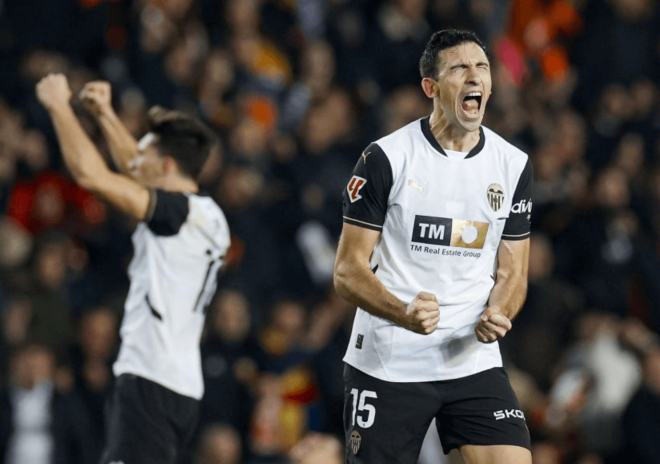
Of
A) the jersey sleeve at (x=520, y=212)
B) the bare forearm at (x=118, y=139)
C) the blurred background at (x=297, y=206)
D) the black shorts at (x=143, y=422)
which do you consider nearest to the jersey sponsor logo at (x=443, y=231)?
the jersey sleeve at (x=520, y=212)

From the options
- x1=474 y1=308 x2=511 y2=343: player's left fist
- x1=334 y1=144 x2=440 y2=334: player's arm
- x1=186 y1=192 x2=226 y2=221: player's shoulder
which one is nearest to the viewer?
x1=474 y1=308 x2=511 y2=343: player's left fist

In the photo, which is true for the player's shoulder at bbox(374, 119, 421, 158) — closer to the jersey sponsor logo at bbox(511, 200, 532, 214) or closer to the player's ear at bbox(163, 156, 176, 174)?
the jersey sponsor logo at bbox(511, 200, 532, 214)

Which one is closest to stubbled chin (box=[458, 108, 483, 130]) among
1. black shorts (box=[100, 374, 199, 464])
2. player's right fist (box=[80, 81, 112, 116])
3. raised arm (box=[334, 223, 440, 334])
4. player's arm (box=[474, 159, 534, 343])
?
player's arm (box=[474, 159, 534, 343])

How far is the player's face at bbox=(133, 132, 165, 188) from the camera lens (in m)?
6.84

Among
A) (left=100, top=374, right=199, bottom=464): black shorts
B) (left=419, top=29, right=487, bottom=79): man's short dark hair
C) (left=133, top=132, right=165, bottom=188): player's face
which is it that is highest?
(left=419, top=29, right=487, bottom=79): man's short dark hair

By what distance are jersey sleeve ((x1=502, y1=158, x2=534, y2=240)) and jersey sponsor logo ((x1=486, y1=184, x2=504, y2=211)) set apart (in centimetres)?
10

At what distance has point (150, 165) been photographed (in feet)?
22.5

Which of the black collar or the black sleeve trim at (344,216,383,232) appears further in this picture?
the black collar

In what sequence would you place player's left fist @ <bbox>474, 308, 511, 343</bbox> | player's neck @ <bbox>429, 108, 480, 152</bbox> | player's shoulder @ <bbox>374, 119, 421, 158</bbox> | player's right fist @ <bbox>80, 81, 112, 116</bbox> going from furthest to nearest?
player's right fist @ <bbox>80, 81, 112, 116</bbox>, player's neck @ <bbox>429, 108, 480, 152</bbox>, player's shoulder @ <bbox>374, 119, 421, 158</bbox>, player's left fist @ <bbox>474, 308, 511, 343</bbox>

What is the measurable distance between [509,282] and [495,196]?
0.41 meters

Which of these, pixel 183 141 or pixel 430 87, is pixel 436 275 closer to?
pixel 430 87

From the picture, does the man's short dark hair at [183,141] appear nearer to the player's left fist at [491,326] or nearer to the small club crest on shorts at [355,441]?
the small club crest on shorts at [355,441]

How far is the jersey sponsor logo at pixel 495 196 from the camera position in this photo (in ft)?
18.0

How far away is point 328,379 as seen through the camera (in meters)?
10.3
